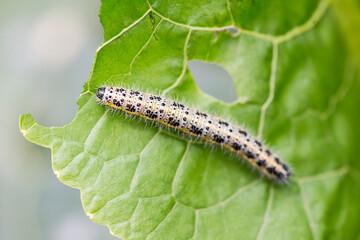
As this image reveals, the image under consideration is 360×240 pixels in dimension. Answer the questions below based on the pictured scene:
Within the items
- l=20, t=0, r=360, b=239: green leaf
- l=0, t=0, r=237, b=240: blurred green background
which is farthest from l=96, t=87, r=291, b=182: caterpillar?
l=0, t=0, r=237, b=240: blurred green background

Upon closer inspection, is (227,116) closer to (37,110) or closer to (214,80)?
(214,80)

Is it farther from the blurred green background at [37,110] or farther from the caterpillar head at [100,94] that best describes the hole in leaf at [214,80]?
the blurred green background at [37,110]

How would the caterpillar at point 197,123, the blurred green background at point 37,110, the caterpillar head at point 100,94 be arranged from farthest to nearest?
1. the blurred green background at point 37,110
2. the caterpillar at point 197,123
3. the caterpillar head at point 100,94

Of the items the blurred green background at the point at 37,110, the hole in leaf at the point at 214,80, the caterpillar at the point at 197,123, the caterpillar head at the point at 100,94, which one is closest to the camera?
the caterpillar head at the point at 100,94

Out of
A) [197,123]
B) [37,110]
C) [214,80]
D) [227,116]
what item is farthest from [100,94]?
[37,110]

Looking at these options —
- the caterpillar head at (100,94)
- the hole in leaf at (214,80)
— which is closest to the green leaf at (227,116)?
the caterpillar head at (100,94)
